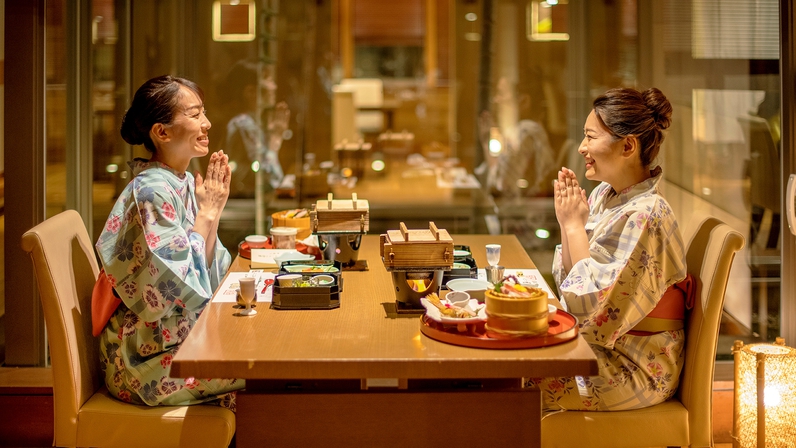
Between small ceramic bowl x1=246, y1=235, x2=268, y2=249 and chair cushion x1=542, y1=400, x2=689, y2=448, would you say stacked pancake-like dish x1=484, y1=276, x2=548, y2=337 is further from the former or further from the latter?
small ceramic bowl x1=246, y1=235, x2=268, y2=249

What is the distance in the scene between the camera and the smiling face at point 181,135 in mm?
2799

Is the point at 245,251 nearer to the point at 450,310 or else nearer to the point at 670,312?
the point at 450,310

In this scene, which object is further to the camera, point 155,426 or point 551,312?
point 155,426

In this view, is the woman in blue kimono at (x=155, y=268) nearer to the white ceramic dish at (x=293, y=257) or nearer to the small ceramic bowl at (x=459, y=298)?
the white ceramic dish at (x=293, y=257)

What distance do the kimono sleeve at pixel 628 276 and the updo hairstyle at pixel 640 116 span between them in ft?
0.87

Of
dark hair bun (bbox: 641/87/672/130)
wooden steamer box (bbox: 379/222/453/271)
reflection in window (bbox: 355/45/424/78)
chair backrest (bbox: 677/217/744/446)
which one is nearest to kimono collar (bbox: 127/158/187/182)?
wooden steamer box (bbox: 379/222/453/271)

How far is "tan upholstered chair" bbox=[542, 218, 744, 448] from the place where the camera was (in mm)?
2504

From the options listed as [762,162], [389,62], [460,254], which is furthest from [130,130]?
[389,62]

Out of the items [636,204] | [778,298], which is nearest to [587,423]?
[636,204]

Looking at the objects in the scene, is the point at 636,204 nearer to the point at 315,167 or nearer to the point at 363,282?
the point at 363,282

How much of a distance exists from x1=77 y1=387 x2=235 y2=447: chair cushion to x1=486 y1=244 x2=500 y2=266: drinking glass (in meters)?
1.00

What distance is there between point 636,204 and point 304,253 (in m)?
1.26

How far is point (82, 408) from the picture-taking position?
254 centimetres

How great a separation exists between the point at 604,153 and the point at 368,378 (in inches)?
43.7
